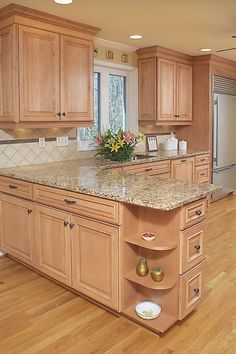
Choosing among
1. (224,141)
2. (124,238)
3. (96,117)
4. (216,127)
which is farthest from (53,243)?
(224,141)

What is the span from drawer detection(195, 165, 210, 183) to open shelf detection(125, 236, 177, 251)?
9.99 feet

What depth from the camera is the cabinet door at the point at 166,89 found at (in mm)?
4832

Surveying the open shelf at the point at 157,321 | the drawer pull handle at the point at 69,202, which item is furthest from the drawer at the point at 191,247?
the drawer pull handle at the point at 69,202

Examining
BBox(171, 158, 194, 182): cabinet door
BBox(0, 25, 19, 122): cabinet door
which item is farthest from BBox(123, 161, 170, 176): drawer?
BBox(0, 25, 19, 122): cabinet door

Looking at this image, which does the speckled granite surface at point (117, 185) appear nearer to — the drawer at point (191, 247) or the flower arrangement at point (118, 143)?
the drawer at point (191, 247)

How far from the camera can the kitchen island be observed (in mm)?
2283

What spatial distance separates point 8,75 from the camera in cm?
316

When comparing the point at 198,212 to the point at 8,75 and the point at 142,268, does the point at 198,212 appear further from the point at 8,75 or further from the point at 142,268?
the point at 8,75

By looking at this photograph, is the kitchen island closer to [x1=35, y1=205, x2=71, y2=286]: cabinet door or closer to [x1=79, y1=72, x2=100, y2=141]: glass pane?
[x1=35, y1=205, x2=71, y2=286]: cabinet door

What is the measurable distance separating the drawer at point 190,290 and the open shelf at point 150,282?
76 millimetres

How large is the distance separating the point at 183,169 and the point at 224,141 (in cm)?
140

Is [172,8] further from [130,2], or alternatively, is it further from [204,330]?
[204,330]

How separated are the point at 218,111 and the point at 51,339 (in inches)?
174

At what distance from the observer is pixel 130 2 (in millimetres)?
Answer: 2922
